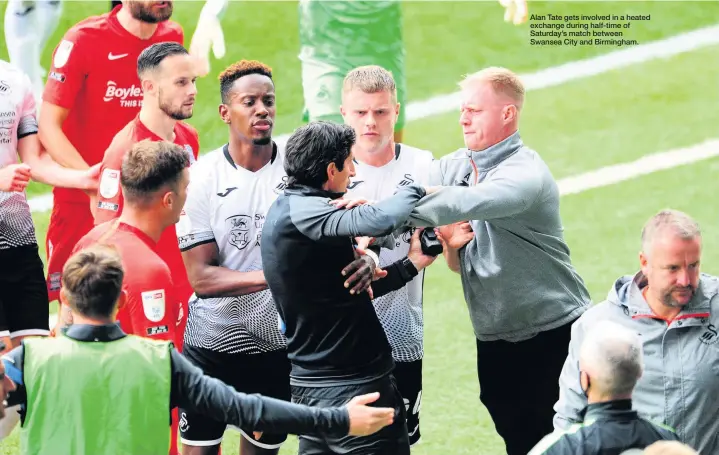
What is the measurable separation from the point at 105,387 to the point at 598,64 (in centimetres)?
959

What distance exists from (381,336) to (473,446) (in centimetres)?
202


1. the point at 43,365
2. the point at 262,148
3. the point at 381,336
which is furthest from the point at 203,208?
the point at 43,365

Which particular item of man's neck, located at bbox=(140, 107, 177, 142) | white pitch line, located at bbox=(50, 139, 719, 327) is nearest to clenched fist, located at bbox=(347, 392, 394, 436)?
man's neck, located at bbox=(140, 107, 177, 142)

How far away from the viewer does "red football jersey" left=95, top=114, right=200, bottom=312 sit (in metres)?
5.39

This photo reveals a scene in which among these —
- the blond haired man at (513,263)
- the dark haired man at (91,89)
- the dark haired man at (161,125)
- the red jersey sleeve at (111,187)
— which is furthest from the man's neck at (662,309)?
the dark haired man at (91,89)

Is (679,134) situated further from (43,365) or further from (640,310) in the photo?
(43,365)

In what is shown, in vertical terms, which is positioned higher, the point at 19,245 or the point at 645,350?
the point at 19,245

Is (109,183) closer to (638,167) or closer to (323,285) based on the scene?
(323,285)

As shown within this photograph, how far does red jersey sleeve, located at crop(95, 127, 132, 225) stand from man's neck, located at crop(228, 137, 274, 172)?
445 mm

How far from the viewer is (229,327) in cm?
538

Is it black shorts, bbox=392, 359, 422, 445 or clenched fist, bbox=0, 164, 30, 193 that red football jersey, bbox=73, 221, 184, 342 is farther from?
black shorts, bbox=392, 359, 422, 445

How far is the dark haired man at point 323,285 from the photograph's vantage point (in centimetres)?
434

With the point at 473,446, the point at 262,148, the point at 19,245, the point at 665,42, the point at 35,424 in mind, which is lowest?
the point at 473,446

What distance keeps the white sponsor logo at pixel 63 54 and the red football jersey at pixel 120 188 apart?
0.82 metres
